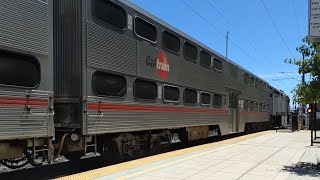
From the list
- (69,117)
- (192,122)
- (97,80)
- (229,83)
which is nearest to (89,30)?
(97,80)

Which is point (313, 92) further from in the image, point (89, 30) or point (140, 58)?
point (89, 30)

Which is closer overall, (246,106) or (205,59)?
(205,59)

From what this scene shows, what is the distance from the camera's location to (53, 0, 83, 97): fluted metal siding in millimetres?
8414

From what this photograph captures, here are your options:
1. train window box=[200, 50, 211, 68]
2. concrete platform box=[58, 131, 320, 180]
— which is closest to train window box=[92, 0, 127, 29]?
→ concrete platform box=[58, 131, 320, 180]

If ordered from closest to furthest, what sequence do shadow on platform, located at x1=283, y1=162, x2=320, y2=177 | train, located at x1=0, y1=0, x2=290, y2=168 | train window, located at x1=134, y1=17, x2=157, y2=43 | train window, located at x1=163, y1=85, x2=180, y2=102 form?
train, located at x1=0, y1=0, x2=290, y2=168 < shadow on platform, located at x1=283, y1=162, x2=320, y2=177 < train window, located at x1=134, y1=17, x2=157, y2=43 < train window, located at x1=163, y1=85, x2=180, y2=102

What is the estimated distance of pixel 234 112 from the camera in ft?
68.8

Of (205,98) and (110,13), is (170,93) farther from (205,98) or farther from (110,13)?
(110,13)

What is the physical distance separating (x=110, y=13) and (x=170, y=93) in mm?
4011

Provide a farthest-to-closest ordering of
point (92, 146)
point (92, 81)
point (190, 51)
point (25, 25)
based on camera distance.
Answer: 1. point (190, 51)
2. point (92, 146)
3. point (92, 81)
4. point (25, 25)

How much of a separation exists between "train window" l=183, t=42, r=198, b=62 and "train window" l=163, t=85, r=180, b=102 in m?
A: 1.52

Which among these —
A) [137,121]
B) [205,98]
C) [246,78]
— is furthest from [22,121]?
[246,78]

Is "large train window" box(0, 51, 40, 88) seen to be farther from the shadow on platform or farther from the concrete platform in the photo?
the shadow on platform

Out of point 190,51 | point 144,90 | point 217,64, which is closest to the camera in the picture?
point 144,90

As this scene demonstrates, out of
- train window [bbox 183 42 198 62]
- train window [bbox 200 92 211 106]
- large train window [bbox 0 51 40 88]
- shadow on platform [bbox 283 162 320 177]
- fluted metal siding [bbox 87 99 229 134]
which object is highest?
train window [bbox 183 42 198 62]
